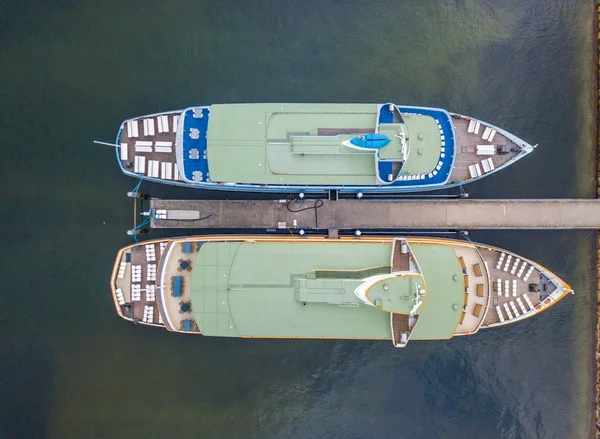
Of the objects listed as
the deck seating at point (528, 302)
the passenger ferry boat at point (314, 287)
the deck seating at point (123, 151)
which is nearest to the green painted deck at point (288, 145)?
the passenger ferry boat at point (314, 287)

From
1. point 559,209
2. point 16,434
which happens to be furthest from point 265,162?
point 16,434

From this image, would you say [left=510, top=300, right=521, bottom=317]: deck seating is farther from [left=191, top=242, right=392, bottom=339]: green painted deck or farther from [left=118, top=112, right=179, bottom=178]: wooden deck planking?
[left=118, top=112, right=179, bottom=178]: wooden deck planking

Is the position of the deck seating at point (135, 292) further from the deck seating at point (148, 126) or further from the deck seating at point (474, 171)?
the deck seating at point (474, 171)

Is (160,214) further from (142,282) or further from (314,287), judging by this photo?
(314,287)

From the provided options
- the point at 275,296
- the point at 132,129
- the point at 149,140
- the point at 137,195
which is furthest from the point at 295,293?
the point at 132,129

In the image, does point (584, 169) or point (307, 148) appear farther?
point (584, 169)

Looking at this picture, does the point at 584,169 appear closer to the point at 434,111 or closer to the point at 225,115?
the point at 434,111

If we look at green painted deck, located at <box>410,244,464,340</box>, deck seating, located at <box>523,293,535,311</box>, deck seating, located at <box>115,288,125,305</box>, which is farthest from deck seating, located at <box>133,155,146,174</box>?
deck seating, located at <box>523,293,535,311</box>
